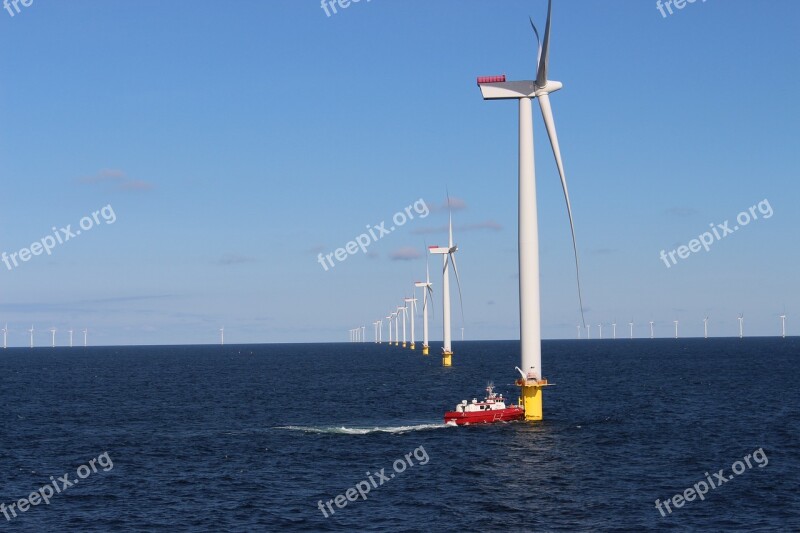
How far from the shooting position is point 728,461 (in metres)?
83.8

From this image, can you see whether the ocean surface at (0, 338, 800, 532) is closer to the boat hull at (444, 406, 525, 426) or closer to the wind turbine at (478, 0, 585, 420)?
the boat hull at (444, 406, 525, 426)

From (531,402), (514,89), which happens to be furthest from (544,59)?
(531,402)

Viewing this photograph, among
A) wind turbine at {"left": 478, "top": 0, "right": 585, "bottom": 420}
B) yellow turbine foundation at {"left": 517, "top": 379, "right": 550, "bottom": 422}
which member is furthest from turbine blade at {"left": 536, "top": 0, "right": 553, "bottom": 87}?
yellow turbine foundation at {"left": 517, "top": 379, "right": 550, "bottom": 422}

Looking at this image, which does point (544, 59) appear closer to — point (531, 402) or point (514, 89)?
point (514, 89)

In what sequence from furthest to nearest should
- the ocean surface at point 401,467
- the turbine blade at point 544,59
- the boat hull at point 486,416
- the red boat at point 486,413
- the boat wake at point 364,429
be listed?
the red boat at point 486,413 < the boat hull at point 486,416 < the boat wake at point 364,429 < the turbine blade at point 544,59 < the ocean surface at point 401,467

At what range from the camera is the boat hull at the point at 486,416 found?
347ft

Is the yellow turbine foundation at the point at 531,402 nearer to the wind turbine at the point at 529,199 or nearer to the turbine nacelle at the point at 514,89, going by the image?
the wind turbine at the point at 529,199

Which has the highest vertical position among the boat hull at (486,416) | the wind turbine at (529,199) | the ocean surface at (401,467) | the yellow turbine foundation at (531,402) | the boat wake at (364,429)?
the wind turbine at (529,199)

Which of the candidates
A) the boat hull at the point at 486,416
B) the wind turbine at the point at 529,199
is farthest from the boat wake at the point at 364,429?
the wind turbine at the point at 529,199

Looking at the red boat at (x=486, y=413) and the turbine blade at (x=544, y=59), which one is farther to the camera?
the red boat at (x=486, y=413)

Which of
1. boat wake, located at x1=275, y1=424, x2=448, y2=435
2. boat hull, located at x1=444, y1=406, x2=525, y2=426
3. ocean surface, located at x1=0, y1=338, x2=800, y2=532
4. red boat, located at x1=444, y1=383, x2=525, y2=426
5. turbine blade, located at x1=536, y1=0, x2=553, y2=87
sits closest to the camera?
ocean surface, located at x1=0, y1=338, x2=800, y2=532

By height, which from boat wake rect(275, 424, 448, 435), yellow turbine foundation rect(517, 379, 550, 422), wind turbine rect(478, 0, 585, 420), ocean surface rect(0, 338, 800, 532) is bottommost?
ocean surface rect(0, 338, 800, 532)

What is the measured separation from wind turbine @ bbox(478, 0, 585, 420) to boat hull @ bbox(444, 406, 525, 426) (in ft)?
31.6

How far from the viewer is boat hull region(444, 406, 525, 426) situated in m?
106
